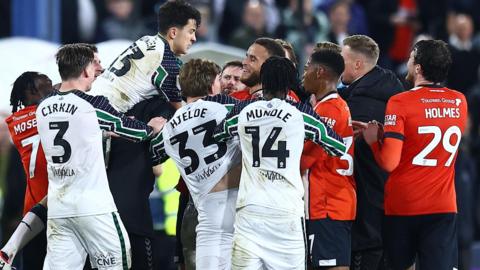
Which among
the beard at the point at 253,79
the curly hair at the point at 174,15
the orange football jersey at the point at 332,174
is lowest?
the orange football jersey at the point at 332,174

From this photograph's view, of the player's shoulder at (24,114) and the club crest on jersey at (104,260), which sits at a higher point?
the player's shoulder at (24,114)

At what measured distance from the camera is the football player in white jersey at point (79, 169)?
8.55m

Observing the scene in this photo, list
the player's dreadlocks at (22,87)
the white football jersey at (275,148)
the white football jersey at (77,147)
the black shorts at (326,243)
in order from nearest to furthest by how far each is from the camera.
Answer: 1. the white football jersey at (275,148)
2. the white football jersey at (77,147)
3. the black shorts at (326,243)
4. the player's dreadlocks at (22,87)

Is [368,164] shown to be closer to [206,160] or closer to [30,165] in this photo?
[206,160]

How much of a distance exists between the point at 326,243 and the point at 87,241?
5.24 ft

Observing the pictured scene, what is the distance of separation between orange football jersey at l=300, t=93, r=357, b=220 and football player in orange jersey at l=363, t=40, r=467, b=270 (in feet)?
0.73

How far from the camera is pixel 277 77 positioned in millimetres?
8359

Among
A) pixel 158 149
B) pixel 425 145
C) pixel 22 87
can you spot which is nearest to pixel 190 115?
pixel 158 149

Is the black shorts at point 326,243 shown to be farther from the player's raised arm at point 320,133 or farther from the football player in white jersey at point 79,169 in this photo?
the football player in white jersey at point 79,169

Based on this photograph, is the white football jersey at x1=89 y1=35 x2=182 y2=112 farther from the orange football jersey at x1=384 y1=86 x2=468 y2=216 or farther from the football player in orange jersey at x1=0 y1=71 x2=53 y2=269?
the orange football jersey at x1=384 y1=86 x2=468 y2=216

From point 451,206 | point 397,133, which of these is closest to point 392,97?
point 397,133

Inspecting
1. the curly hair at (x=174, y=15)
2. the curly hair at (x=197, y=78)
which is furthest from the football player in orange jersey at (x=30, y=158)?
the curly hair at (x=197, y=78)

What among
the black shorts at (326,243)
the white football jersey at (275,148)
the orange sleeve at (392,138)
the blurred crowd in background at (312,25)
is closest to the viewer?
the white football jersey at (275,148)

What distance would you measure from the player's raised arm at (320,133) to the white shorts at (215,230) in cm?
77
